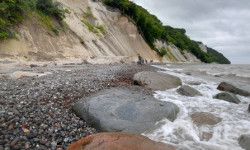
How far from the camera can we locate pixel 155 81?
28.6ft

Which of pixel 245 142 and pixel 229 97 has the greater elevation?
pixel 229 97

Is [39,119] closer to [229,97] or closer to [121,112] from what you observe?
[121,112]

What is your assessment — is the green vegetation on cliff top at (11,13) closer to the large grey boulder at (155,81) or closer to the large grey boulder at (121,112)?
the large grey boulder at (155,81)

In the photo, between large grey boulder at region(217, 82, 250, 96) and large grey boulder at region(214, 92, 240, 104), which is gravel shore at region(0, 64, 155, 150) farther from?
large grey boulder at region(217, 82, 250, 96)

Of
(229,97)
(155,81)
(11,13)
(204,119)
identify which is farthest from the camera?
(11,13)

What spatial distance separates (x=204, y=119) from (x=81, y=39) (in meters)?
21.3

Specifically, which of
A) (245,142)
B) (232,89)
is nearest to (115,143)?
(245,142)

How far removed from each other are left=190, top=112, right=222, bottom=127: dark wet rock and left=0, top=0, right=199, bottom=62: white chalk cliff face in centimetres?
1425

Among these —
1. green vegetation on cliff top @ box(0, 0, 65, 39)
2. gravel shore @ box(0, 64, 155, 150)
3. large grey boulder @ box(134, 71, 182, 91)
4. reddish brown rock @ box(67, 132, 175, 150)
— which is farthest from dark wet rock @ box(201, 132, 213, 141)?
green vegetation on cliff top @ box(0, 0, 65, 39)

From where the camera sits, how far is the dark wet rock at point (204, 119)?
184 inches

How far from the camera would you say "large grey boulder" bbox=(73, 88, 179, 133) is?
3.94 meters

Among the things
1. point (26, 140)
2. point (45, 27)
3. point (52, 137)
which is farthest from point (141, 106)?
point (45, 27)

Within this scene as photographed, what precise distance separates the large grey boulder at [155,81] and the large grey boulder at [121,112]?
3053 mm

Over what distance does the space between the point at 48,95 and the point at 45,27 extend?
16813mm
